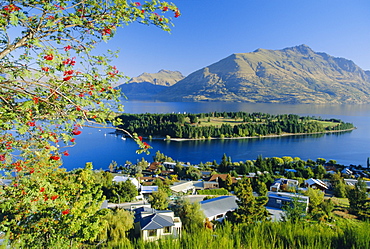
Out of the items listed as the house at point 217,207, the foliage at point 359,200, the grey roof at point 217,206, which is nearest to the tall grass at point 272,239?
the house at point 217,207

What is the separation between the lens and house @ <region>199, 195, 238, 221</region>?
11.8 metres

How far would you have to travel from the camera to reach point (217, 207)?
12.6m

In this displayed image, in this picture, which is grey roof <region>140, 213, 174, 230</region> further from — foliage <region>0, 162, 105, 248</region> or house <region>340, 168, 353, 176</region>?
house <region>340, 168, 353, 176</region>

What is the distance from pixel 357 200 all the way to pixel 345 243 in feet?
47.3

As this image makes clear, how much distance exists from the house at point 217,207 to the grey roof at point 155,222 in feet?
13.2

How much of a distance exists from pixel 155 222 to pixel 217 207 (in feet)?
18.8

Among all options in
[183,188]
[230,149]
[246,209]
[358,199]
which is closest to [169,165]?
[183,188]

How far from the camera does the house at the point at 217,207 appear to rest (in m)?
11.8

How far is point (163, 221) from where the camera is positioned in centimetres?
788

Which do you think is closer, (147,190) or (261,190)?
(261,190)

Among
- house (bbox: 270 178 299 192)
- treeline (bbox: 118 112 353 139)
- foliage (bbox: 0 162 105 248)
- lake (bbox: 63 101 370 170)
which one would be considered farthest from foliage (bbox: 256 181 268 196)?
treeline (bbox: 118 112 353 139)

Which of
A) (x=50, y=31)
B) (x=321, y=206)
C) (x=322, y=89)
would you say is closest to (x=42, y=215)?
(x=50, y=31)

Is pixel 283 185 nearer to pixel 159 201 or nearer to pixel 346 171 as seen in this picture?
pixel 159 201

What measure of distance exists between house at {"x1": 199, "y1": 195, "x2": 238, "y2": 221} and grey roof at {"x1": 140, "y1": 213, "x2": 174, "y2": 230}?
4.01 m
